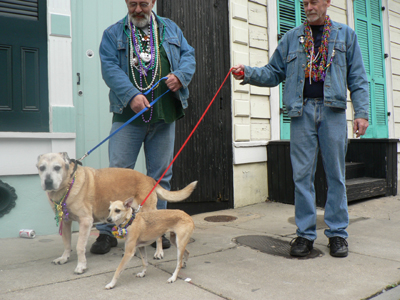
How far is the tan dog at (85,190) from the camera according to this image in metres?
2.50

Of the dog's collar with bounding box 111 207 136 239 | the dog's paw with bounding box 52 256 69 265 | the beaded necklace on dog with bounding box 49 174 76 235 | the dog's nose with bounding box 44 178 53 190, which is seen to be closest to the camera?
the dog's collar with bounding box 111 207 136 239

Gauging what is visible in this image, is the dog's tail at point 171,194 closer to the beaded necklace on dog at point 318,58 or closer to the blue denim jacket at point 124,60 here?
the blue denim jacket at point 124,60

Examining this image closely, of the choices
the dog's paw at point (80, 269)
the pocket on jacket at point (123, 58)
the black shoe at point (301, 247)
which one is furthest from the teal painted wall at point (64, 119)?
the black shoe at point (301, 247)

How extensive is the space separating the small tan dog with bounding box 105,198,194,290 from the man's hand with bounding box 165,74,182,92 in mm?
1067

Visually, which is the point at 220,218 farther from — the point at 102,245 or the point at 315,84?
the point at 315,84

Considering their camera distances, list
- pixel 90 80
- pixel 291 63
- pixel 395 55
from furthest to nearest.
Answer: pixel 395 55 → pixel 90 80 → pixel 291 63

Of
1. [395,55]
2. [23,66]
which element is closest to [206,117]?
[23,66]

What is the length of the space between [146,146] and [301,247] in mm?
1637

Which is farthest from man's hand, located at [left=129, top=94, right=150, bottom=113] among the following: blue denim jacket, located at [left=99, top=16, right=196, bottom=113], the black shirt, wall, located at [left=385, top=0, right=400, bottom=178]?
wall, located at [left=385, top=0, right=400, bottom=178]

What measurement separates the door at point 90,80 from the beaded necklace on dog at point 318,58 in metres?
2.33

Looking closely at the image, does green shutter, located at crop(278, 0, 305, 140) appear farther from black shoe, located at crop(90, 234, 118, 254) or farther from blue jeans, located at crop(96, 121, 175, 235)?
black shoe, located at crop(90, 234, 118, 254)

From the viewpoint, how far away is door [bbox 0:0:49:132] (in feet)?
11.8

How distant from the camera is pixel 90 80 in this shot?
13.4 feet

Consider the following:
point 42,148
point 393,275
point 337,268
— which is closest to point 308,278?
point 337,268
